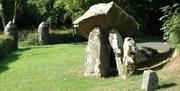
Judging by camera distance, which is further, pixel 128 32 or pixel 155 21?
pixel 155 21

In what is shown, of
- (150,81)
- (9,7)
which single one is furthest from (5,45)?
(9,7)

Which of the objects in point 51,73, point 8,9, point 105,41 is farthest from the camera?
point 8,9

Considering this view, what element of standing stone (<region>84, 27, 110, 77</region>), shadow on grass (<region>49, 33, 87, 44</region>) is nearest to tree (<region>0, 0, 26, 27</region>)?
shadow on grass (<region>49, 33, 87, 44</region>)

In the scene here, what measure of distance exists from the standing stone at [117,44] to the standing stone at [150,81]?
7.94 ft

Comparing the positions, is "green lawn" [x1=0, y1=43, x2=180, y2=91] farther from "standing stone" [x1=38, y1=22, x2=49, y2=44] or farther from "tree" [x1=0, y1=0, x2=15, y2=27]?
"tree" [x1=0, y1=0, x2=15, y2=27]

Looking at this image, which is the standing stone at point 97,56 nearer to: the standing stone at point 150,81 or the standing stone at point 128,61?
the standing stone at point 128,61

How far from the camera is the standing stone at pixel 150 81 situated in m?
11.4

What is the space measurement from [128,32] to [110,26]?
2.90 ft

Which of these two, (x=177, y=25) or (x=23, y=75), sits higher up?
(x=177, y=25)

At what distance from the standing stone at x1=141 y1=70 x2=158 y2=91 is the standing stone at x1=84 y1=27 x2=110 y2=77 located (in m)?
3.10

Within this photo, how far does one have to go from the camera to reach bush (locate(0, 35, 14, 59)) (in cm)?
2436

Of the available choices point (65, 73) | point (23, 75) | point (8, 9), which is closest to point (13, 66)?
point (23, 75)

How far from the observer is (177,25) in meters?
12.2

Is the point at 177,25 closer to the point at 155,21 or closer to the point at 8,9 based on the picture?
the point at 155,21
